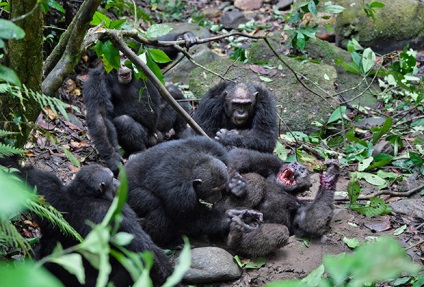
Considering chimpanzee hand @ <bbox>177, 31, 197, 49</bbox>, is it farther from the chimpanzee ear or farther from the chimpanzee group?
the chimpanzee ear

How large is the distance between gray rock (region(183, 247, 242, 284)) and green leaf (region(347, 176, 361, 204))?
1830mm

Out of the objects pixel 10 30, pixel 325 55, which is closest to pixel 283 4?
pixel 325 55

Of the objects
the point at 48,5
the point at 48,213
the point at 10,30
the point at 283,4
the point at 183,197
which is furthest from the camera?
the point at 283,4

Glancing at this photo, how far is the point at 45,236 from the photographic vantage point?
486 centimetres

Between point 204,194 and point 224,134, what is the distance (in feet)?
7.04

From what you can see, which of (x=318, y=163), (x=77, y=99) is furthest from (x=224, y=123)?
(x=77, y=99)

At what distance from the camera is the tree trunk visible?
4293 millimetres

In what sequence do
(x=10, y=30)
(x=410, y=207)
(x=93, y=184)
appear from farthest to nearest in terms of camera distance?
(x=410, y=207) < (x=93, y=184) < (x=10, y=30)

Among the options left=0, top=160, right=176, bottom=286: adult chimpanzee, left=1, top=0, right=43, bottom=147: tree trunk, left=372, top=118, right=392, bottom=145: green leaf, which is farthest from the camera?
left=372, top=118, right=392, bottom=145: green leaf

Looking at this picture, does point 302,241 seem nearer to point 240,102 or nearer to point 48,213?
point 240,102

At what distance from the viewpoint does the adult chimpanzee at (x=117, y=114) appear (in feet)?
27.0

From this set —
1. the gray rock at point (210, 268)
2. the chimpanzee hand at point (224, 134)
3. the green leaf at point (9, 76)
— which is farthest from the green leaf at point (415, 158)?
the green leaf at point (9, 76)

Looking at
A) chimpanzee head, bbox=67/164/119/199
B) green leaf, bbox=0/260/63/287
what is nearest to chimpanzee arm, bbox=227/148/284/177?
chimpanzee head, bbox=67/164/119/199

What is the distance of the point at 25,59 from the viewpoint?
4484 millimetres
